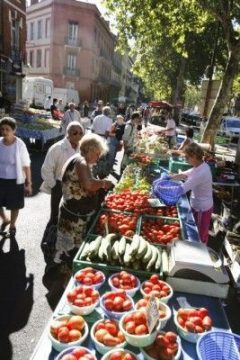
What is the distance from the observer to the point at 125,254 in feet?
11.6

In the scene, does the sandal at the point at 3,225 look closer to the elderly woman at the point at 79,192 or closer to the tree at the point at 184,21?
the elderly woman at the point at 79,192

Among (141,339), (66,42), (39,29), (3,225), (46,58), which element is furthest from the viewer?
(39,29)

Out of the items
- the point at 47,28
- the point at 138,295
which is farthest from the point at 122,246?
the point at 47,28

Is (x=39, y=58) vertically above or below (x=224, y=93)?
above

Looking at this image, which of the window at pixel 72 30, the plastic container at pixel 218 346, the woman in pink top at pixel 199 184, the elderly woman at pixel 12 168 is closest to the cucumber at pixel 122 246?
the plastic container at pixel 218 346

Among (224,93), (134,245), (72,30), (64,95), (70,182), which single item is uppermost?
(72,30)

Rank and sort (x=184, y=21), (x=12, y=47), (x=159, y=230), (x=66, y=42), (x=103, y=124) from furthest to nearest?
1. (x=66, y=42)
2. (x=12, y=47)
3. (x=184, y=21)
4. (x=103, y=124)
5. (x=159, y=230)

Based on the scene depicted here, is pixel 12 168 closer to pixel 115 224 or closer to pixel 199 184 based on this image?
pixel 115 224

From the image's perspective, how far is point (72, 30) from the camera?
45000 millimetres

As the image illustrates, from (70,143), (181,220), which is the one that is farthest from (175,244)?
(70,143)

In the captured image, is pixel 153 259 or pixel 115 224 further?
pixel 115 224

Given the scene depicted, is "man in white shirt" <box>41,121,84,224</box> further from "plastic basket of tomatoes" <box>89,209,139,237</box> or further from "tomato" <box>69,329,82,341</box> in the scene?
"tomato" <box>69,329,82,341</box>

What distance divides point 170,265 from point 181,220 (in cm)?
184

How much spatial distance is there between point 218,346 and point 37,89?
30.4 m
